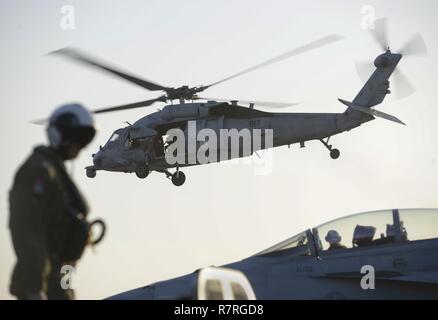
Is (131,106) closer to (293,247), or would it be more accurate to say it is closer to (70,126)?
(293,247)

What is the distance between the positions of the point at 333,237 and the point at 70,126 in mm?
7705

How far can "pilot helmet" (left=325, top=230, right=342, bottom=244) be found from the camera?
38.3 feet

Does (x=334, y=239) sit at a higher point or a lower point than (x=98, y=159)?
lower

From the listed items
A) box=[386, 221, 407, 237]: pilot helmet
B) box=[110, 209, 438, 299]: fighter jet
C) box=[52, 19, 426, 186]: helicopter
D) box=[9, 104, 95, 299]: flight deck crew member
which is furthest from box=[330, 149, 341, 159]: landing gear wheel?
box=[9, 104, 95, 299]: flight deck crew member

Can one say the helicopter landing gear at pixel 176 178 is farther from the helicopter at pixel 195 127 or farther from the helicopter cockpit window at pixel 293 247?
the helicopter cockpit window at pixel 293 247

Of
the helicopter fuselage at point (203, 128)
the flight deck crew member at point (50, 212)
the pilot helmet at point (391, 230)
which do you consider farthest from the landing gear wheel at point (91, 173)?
the flight deck crew member at point (50, 212)

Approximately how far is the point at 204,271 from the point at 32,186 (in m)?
1.57

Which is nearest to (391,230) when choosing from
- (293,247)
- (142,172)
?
(293,247)

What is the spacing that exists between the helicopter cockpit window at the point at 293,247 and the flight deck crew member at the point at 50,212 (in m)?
7.12

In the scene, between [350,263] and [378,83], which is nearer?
[350,263]

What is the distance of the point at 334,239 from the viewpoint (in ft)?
38.4

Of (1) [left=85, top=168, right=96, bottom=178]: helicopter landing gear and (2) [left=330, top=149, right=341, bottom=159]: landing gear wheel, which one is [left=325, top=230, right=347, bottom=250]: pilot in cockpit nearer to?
(2) [left=330, top=149, right=341, bottom=159]: landing gear wheel

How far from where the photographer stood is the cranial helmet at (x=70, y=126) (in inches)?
182
